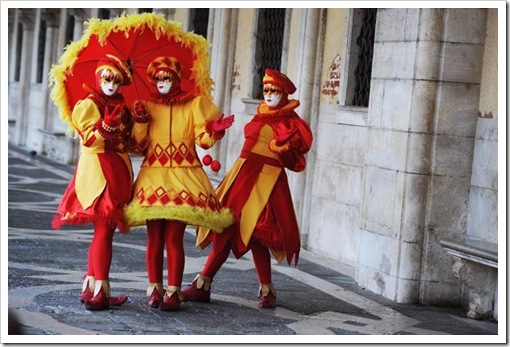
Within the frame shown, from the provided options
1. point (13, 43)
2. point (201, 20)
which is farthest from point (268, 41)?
point (13, 43)

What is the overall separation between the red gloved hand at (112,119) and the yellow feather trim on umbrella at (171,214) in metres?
0.52

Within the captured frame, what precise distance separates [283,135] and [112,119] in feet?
3.87

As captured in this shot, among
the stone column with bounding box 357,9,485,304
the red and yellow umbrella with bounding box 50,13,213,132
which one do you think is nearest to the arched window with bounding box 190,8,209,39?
the stone column with bounding box 357,9,485,304

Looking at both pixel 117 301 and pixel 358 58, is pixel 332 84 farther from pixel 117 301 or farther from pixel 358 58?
pixel 117 301

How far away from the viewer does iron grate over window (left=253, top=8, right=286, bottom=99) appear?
46.7 feet

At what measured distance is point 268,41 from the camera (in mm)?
14602

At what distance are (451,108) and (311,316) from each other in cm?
196

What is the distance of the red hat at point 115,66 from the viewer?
7.89 metres

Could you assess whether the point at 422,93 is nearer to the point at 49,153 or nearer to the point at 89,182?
the point at 89,182

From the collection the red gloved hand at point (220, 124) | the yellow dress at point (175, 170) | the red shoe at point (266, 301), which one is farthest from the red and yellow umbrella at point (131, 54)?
the red shoe at point (266, 301)

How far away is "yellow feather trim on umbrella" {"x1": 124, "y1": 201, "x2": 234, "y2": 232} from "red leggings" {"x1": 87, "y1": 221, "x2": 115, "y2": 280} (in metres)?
0.17

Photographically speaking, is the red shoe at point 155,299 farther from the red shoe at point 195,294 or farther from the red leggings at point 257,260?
the red leggings at point 257,260

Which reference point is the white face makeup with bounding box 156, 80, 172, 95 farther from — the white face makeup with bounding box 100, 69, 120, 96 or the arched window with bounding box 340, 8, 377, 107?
the arched window with bounding box 340, 8, 377, 107

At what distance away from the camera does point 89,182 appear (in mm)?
7848
